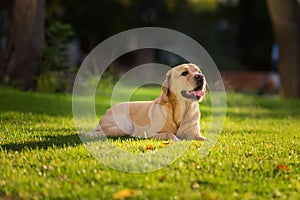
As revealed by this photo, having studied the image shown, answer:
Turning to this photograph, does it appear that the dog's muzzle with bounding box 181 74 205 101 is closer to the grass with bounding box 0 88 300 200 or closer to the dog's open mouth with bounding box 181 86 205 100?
the dog's open mouth with bounding box 181 86 205 100

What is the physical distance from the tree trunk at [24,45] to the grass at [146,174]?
278 inches

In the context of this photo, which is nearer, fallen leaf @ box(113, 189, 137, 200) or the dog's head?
fallen leaf @ box(113, 189, 137, 200)

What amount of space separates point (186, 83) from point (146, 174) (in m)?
2.32

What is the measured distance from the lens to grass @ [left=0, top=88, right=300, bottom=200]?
4707 mm

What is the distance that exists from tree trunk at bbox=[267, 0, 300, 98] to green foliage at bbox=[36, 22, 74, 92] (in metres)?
7.99

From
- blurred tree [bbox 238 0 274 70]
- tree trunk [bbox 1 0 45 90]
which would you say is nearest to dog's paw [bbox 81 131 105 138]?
tree trunk [bbox 1 0 45 90]

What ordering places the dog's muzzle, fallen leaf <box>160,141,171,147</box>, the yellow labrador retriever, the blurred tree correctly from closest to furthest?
1. fallen leaf <box>160,141,171,147</box>
2. the dog's muzzle
3. the yellow labrador retriever
4. the blurred tree

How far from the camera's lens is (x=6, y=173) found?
17.2ft

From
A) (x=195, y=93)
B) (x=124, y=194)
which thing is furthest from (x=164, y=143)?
(x=124, y=194)

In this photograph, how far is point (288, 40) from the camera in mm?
20141

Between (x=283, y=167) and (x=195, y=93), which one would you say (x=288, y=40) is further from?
(x=283, y=167)

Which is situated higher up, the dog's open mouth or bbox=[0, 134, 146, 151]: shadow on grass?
the dog's open mouth

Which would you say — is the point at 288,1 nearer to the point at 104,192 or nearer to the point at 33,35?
the point at 33,35

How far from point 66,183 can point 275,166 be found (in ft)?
7.35
